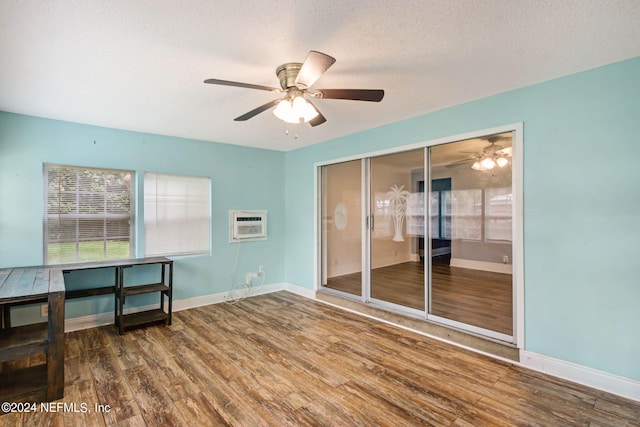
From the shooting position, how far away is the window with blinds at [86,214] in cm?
339

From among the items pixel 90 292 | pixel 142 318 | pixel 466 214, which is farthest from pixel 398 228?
pixel 90 292

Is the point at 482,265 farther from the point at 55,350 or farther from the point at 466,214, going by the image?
the point at 55,350

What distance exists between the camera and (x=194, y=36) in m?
1.86

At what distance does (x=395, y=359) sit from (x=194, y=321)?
8.24 feet

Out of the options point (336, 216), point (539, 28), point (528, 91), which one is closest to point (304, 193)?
point (336, 216)

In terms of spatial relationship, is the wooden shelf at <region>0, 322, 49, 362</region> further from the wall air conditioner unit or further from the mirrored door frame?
the mirrored door frame

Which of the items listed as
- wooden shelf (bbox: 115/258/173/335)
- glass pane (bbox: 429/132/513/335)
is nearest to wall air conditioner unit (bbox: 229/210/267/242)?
wooden shelf (bbox: 115/258/173/335)

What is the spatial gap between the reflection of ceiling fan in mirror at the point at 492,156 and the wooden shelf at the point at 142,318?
13.1 feet

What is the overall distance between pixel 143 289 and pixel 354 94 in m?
3.27

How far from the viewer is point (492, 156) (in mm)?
3006

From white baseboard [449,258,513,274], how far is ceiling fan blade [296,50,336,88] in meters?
2.51

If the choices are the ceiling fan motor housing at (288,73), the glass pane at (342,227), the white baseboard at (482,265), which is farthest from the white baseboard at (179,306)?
the ceiling fan motor housing at (288,73)

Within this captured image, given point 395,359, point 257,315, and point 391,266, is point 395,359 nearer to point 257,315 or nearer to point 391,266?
point 391,266

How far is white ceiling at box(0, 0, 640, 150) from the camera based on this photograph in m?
1.63
